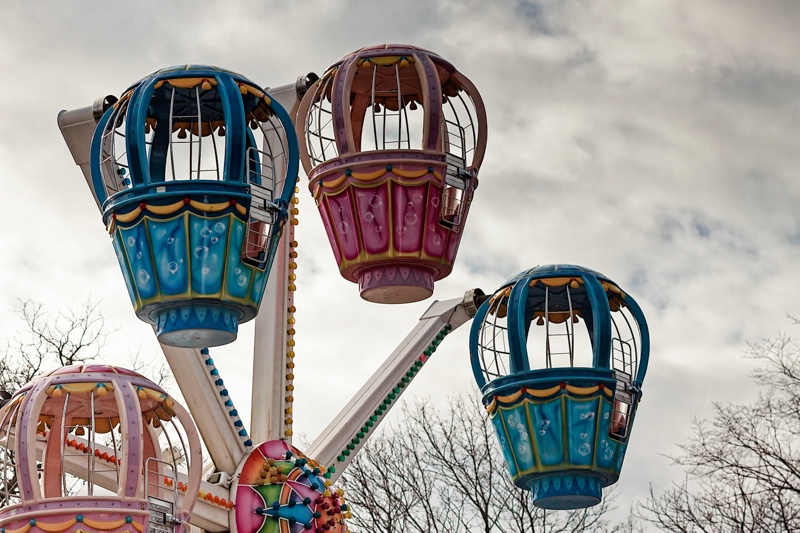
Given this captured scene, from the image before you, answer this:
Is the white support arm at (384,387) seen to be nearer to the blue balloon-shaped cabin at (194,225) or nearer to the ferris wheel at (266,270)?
the ferris wheel at (266,270)

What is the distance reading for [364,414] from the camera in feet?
45.5

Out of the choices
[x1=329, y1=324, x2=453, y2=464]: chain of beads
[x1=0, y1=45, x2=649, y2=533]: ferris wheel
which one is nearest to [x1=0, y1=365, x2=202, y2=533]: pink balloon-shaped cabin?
[x1=0, y1=45, x2=649, y2=533]: ferris wheel

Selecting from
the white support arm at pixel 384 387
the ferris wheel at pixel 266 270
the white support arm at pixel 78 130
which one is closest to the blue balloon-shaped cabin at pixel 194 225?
the ferris wheel at pixel 266 270

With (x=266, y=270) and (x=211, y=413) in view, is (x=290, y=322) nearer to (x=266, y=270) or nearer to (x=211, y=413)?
(x=211, y=413)

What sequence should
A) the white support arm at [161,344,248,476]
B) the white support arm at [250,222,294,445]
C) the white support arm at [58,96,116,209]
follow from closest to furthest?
1. the white support arm at [58,96,116,209]
2. the white support arm at [161,344,248,476]
3. the white support arm at [250,222,294,445]

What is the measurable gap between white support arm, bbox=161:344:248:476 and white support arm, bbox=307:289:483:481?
100 cm

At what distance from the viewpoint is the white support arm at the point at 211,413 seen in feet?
41.4

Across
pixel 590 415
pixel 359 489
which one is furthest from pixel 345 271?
pixel 359 489

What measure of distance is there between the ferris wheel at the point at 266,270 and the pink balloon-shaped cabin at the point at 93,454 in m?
0.01

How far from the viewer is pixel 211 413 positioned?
12750mm

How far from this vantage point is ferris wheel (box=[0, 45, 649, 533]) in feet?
28.9

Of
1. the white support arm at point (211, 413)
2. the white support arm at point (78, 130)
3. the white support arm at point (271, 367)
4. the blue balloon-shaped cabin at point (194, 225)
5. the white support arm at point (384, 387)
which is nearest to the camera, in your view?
the blue balloon-shaped cabin at point (194, 225)

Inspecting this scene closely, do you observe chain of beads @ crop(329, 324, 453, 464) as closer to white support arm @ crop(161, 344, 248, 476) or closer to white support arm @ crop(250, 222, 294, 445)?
white support arm @ crop(250, 222, 294, 445)

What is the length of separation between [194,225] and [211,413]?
430cm
